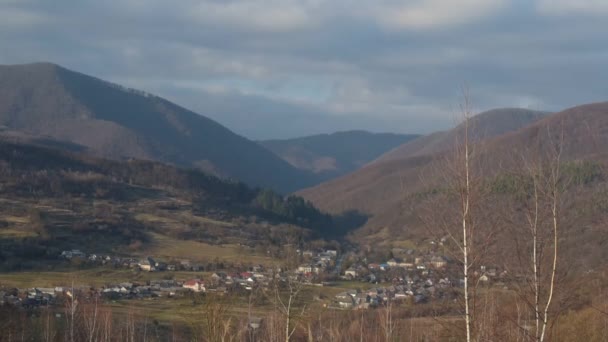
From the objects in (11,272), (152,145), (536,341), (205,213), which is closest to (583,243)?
(536,341)

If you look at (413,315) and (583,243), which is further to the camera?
(413,315)

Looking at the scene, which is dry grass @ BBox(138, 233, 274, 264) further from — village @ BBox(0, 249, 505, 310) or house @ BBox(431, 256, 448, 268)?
house @ BBox(431, 256, 448, 268)

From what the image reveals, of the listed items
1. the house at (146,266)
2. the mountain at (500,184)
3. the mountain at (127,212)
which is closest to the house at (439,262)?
the mountain at (500,184)

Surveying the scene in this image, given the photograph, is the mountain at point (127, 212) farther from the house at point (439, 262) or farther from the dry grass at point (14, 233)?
the house at point (439, 262)

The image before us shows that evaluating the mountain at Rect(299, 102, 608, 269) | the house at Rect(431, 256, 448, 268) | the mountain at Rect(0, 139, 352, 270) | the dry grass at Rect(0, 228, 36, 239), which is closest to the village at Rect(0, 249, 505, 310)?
the dry grass at Rect(0, 228, 36, 239)

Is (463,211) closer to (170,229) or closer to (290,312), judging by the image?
(290,312)

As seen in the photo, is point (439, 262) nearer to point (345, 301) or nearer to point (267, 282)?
point (267, 282)
